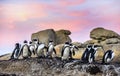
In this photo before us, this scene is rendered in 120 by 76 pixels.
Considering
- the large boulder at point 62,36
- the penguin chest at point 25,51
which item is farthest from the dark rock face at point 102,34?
the penguin chest at point 25,51

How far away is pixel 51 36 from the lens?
66.3 m


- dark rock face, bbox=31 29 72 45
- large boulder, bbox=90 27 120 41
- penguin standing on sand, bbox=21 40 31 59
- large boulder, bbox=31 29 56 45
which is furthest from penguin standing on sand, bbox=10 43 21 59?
large boulder, bbox=90 27 120 41

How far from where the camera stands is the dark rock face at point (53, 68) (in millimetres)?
25922

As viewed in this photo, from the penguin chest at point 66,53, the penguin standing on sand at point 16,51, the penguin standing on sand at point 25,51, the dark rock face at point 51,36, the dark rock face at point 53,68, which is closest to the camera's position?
the dark rock face at point 53,68

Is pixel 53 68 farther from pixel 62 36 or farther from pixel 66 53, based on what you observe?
pixel 62 36

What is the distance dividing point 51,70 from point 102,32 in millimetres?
39984

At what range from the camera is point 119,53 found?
4212 centimetres

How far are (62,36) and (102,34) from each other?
7944 mm

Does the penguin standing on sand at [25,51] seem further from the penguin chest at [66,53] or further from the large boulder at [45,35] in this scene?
the large boulder at [45,35]

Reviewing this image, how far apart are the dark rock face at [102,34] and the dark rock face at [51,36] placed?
5.60 metres

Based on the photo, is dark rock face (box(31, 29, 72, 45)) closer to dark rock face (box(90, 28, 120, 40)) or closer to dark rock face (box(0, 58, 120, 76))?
dark rock face (box(90, 28, 120, 40))

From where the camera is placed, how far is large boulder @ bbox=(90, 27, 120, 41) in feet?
214

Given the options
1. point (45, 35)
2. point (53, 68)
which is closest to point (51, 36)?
point (45, 35)

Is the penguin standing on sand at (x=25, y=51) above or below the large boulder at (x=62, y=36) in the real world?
above
